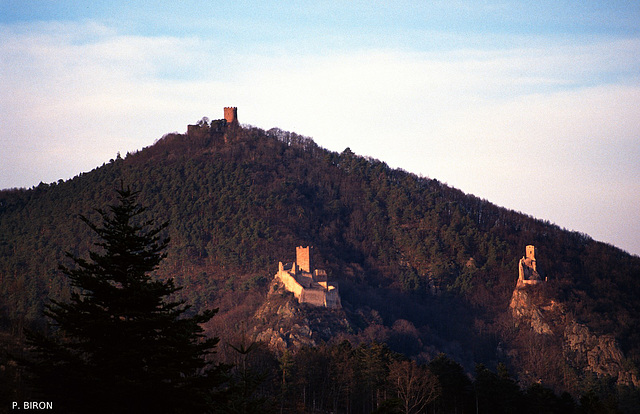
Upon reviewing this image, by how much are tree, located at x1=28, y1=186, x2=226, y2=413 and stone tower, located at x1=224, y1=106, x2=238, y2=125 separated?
16033cm

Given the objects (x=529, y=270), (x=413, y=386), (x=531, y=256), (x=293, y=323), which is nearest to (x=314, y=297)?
(x=293, y=323)

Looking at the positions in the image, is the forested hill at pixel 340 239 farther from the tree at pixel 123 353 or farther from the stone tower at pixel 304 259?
the tree at pixel 123 353

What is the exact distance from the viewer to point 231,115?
189250mm

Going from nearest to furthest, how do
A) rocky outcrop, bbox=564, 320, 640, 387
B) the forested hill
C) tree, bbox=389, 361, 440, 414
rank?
tree, bbox=389, 361, 440, 414 < rocky outcrop, bbox=564, 320, 640, 387 < the forested hill

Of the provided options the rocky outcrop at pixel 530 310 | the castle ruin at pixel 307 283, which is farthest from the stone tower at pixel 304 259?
the rocky outcrop at pixel 530 310

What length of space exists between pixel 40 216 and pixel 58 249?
1685cm

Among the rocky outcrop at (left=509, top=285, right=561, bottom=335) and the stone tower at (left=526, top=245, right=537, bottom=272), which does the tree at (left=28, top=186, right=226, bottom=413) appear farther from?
the stone tower at (left=526, top=245, right=537, bottom=272)

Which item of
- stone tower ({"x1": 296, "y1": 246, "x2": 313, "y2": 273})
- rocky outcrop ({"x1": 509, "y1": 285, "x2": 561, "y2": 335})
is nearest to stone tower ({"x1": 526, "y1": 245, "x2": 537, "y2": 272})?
rocky outcrop ({"x1": 509, "y1": 285, "x2": 561, "y2": 335})

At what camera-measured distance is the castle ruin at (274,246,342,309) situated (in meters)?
121

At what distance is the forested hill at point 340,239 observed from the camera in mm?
143000

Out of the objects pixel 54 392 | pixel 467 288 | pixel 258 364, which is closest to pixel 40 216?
pixel 467 288

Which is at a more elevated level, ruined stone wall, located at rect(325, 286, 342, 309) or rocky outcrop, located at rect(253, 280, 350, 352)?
ruined stone wall, located at rect(325, 286, 342, 309)

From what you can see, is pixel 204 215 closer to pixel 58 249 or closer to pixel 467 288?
pixel 58 249

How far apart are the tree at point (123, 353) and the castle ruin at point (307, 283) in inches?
3666
